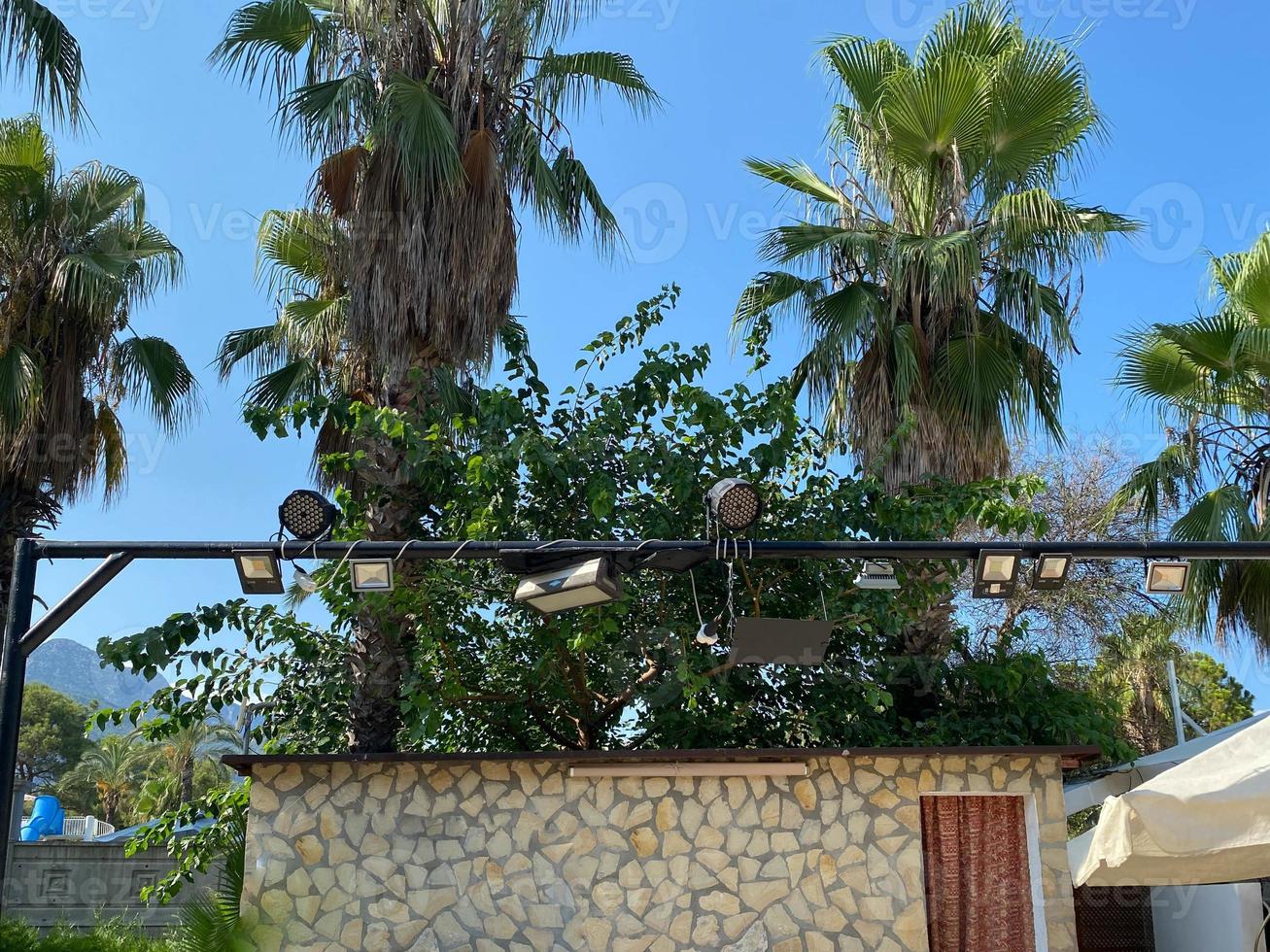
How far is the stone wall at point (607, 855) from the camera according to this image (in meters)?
9.35

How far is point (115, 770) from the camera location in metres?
46.2

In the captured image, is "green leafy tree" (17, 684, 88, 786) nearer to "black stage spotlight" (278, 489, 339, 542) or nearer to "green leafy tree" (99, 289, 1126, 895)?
"green leafy tree" (99, 289, 1126, 895)

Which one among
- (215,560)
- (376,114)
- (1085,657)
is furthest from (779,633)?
(1085,657)

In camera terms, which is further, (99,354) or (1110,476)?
(1110,476)

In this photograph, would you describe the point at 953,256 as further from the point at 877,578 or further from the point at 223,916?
the point at 223,916

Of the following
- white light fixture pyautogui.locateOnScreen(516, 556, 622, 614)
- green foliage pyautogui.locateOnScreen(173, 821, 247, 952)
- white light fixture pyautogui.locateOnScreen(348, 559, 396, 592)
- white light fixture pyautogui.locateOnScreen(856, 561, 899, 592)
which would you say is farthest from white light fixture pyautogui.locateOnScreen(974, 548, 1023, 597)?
green foliage pyautogui.locateOnScreen(173, 821, 247, 952)

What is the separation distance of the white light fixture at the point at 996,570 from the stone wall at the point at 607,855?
2634 millimetres

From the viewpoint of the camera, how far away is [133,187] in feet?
48.4

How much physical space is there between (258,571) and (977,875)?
6517mm

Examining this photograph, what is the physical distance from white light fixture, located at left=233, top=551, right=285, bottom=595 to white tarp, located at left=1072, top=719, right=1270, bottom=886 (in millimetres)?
5213

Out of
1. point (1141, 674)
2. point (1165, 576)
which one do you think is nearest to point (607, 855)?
point (1165, 576)

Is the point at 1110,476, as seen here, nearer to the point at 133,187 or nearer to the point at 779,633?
the point at 779,633

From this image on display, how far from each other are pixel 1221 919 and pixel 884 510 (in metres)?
5.07

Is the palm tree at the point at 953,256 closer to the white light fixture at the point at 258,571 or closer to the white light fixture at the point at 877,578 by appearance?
the white light fixture at the point at 877,578
